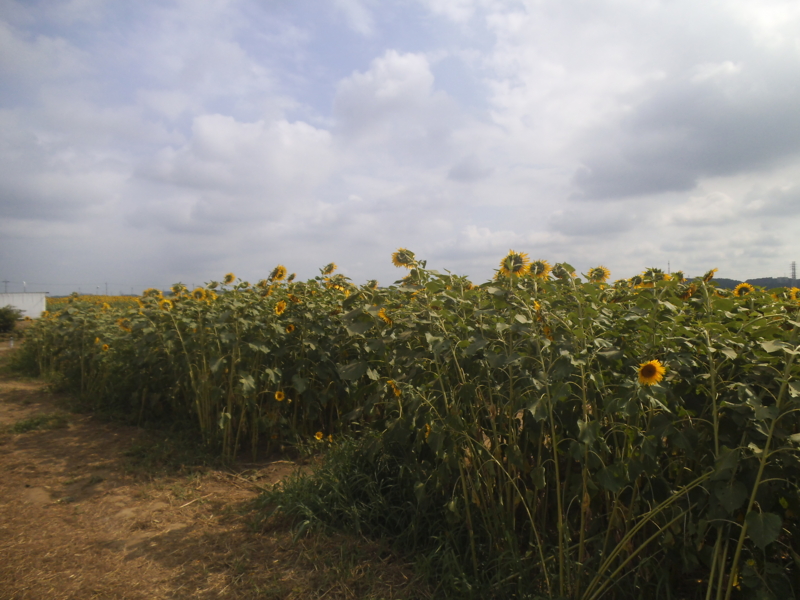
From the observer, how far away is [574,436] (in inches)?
81.4

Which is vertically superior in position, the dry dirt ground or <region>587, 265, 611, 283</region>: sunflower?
<region>587, 265, 611, 283</region>: sunflower

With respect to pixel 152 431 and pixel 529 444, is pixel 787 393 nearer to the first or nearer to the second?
pixel 529 444

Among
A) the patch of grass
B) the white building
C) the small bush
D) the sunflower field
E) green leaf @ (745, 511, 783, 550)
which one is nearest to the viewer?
green leaf @ (745, 511, 783, 550)

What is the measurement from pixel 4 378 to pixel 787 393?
9047 millimetres

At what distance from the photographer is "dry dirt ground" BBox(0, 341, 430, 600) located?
2408mm

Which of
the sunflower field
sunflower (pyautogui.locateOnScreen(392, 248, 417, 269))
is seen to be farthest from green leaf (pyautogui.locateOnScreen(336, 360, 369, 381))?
sunflower (pyautogui.locateOnScreen(392, 248, 417, 269))

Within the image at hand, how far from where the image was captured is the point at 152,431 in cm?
473

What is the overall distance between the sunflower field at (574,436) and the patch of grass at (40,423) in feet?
8.77

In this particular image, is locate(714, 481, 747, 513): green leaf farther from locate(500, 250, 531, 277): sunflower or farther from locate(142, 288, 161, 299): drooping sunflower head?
locate(142, 288, 161, 299): drooping sunflower head

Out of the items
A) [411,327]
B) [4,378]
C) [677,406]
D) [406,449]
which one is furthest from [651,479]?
[4,378]

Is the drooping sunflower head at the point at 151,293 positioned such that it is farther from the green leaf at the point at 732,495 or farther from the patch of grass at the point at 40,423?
the green leaf at the point at 732,495

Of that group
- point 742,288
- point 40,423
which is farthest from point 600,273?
point 40,423

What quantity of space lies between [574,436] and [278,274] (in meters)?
2.69

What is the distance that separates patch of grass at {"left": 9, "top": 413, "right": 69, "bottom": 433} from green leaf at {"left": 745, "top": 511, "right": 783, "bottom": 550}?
560 centimetres
